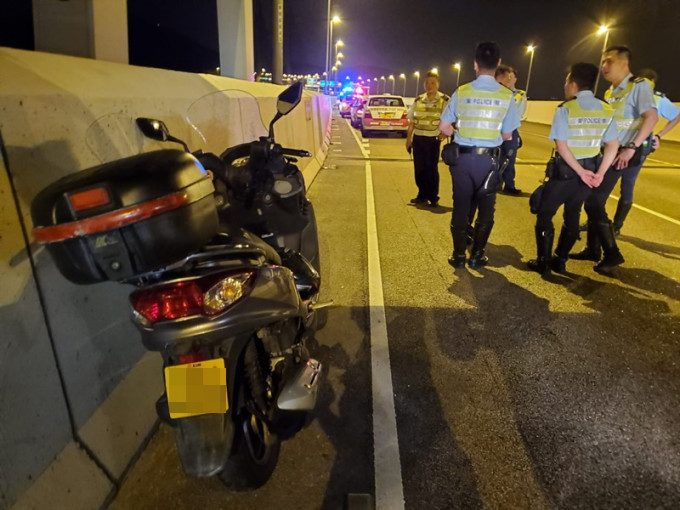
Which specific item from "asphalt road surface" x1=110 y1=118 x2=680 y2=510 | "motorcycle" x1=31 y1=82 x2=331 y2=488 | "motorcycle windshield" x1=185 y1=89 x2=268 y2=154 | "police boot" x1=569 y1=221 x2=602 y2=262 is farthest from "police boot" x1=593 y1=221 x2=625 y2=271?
"motorcycle" x1=31 y1=82 x2=331 y2=488

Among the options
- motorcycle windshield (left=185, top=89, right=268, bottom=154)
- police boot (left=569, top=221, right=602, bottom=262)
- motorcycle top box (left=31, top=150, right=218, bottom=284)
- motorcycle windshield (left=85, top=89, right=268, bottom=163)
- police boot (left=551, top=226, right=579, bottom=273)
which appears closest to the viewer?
motorcycle top box (left=31, top=150, right=218, bottom=284)

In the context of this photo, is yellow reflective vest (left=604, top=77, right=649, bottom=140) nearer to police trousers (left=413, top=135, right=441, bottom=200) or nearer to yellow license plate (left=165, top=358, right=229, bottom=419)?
police trousers (left=413, top=135, right=441, bottom=200)

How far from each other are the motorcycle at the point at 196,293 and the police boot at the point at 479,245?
9.96 feet

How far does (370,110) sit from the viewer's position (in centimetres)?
2011

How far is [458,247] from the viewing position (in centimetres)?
504

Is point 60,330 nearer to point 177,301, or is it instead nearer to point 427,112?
point 177,301

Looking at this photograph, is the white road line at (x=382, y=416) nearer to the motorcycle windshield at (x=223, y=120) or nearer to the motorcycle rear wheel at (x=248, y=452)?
the motorcycle rear wheel at (x=248, y=452)

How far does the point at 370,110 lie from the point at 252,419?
63.4ft

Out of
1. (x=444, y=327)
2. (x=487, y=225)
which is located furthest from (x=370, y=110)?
(x=444, y=327)

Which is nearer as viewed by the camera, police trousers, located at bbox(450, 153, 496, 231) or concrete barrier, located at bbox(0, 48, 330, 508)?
concrete barrier, located at bbox(0, 48, 330, 508)

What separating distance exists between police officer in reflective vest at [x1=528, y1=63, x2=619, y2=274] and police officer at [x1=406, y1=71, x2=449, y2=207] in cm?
302

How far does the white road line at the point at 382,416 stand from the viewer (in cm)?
226

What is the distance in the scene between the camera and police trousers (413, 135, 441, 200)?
24.9 feet

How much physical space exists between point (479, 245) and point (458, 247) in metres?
0.23
